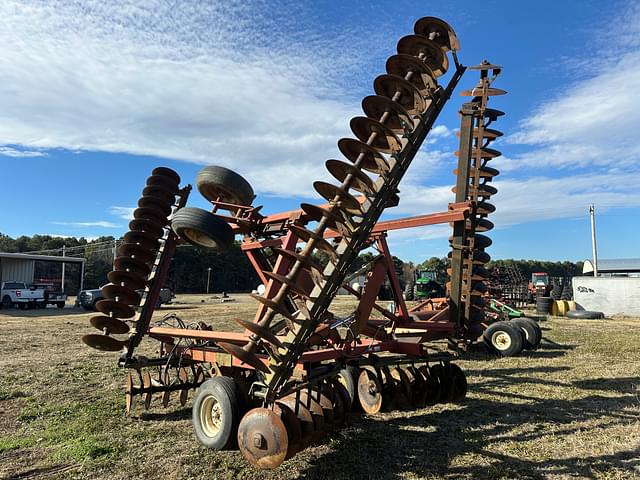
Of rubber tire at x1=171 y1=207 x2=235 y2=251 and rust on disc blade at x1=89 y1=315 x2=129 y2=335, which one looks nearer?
rubber tire at x1=171 y1=207 x2=235 y2=251

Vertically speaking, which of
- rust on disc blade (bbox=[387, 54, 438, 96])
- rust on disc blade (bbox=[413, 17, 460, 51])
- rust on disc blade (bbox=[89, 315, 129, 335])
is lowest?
rust on disc blade (bbox=[89, 315, 129, 335])

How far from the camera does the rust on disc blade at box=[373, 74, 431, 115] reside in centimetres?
380

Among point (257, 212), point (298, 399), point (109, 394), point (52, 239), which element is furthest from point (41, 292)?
point (52, 239)

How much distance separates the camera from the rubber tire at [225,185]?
5953 mm

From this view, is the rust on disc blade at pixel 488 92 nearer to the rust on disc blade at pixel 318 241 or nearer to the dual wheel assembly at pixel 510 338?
the dual wheel assembly at pixel 510 338

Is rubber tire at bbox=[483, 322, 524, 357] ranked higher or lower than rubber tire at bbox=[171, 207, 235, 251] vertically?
lower

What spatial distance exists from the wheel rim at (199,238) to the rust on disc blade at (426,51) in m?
2.56

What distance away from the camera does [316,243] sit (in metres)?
3.62

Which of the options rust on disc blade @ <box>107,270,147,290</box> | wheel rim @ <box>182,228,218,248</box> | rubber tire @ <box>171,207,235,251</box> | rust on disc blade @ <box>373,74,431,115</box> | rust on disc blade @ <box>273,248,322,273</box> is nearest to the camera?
rust on disc blade @ <box>273,248,322,273</box>

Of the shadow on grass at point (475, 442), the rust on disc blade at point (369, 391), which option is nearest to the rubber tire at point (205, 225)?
the rust on disc blade at point (369, 391)

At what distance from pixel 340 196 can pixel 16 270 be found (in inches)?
1518

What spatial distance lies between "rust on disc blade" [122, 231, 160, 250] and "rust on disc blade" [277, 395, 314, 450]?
308 cm

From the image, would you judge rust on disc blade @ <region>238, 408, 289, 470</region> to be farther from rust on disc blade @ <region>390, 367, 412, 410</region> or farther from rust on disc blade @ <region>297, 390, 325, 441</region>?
rust on disc blade @ <region>390, 367, 412, 410</region>

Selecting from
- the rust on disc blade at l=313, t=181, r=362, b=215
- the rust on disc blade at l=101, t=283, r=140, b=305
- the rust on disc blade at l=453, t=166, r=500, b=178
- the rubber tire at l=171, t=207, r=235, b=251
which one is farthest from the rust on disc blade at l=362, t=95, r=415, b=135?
the rust on disc blade at l=453, t=166, r=500, b=178
